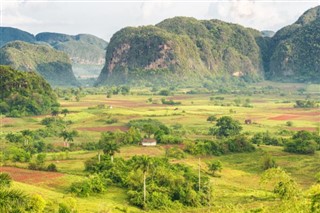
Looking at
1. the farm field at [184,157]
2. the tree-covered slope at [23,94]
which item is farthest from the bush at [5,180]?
the tree-covered slope at [23,94]

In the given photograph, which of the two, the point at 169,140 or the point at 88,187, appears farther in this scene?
the point at 169,140

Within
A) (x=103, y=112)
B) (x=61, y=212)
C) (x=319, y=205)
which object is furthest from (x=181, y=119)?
(x=319, y=205)

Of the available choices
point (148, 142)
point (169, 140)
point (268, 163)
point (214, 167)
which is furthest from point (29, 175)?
point (268, 163)

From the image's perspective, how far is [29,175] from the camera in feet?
159

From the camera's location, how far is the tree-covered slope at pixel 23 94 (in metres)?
104

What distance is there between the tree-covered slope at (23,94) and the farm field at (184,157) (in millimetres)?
5324

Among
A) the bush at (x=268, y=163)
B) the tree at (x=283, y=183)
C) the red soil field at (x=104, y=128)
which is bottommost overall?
the bush at (x=268, y=163)

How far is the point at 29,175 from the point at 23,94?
2569 inches

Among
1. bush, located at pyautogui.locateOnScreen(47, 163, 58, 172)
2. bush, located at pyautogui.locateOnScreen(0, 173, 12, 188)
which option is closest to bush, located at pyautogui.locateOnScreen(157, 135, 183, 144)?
bush, located at pyautogui.locateOnScreen(47, 163, 58, 172)

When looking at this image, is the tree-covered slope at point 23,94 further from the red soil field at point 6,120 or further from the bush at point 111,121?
the bush at point 111,121

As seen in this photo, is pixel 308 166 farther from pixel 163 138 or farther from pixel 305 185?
pixel 163 138

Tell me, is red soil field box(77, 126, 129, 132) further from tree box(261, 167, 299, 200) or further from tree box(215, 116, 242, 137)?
tree box(261, 167, 299, 200)

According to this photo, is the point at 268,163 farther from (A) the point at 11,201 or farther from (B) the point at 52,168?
(A) the point at 11,201

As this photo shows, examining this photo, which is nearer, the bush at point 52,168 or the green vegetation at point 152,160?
the green vegetation at point 152,160
